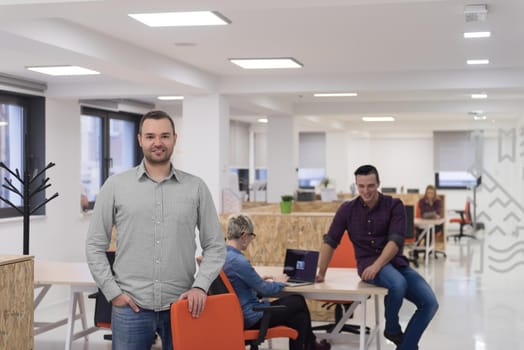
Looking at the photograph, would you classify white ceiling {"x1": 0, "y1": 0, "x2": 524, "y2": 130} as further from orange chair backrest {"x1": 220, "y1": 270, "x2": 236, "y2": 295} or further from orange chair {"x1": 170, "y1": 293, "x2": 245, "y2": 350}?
orange chair {"x1": 170, "y1": 293, "x2": 245, "y2": 350}

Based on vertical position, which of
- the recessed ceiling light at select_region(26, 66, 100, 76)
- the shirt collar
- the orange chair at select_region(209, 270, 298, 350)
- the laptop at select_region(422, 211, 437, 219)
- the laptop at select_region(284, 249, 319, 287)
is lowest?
the orange chair at select_region(209, 270, 298, 350)

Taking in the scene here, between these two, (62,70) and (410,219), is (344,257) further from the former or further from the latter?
(410,219)

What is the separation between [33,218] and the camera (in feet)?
29.6

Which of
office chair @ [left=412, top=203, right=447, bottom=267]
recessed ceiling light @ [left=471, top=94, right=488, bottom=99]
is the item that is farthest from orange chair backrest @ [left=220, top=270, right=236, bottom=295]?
office chair @ [left=412, top=203, right=447, bottom=267]

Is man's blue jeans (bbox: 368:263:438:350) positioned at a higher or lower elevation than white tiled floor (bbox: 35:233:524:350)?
higher

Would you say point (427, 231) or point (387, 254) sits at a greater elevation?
point (387, 254)

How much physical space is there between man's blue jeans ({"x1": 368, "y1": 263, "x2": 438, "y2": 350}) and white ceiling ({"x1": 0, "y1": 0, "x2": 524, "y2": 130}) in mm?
1757

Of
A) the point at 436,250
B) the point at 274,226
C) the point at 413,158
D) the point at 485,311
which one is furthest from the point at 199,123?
the point at 413,158

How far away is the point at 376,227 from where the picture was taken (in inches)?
196

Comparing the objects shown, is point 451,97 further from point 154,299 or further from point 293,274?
point 154,299

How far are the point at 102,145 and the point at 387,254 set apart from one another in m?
7.44

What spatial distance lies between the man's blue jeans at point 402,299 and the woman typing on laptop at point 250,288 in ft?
1.80

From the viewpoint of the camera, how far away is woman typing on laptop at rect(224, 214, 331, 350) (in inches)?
186

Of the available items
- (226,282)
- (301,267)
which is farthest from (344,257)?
(226,282)
